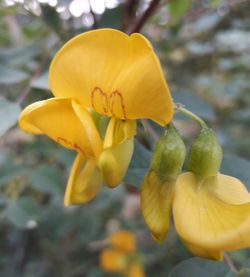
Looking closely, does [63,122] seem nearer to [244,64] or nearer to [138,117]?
[138,117]

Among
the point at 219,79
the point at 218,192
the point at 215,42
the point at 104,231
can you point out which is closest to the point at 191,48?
the point at 215,42

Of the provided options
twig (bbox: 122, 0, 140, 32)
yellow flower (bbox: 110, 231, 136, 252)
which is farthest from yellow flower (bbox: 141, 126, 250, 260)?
yellow flower (bbox: 110, 231, 136, 252)

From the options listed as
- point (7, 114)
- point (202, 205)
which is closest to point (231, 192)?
point (202, 205)

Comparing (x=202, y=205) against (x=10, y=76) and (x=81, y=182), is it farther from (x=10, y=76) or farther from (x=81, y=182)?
(x=10, y=76)

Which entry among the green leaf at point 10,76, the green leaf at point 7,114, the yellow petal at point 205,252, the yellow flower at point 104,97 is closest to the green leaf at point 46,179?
the green leaf at point 10,76

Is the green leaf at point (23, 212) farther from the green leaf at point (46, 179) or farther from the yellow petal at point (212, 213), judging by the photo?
the yellow petal at point (212, 213)
